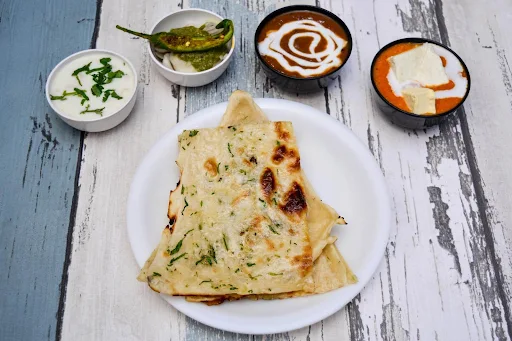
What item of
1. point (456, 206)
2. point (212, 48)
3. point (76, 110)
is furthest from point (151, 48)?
point (456, 206)

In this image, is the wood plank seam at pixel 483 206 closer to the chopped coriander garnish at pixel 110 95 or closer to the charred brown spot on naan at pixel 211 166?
the charred brown spot on naan at pixel 211 166

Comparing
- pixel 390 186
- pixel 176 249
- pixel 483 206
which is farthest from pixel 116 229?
pixel 483 206

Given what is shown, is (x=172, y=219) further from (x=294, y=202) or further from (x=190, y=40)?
(x=190, y=40)

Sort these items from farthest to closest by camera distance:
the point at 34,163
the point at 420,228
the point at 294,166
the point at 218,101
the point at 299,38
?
the point at 218,101 → the point at 299,38 → the point at 34,163 → the point at 420,228 → the point at 294,166

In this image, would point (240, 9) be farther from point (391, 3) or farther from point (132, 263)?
point (132, 263)

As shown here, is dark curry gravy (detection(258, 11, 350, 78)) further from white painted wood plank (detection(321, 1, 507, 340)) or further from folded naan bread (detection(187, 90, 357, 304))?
folded naan bread (detection(187, 90, 357, 304))

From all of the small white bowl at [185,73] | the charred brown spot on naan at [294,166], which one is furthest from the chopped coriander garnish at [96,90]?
the charred brown spot on naan at [294,166]

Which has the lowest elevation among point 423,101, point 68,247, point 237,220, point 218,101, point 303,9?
point 68,247

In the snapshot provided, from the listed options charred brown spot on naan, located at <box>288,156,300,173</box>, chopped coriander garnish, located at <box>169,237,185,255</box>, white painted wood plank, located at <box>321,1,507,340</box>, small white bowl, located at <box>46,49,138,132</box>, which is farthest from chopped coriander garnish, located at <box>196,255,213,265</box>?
small white bowl, located at <box>46,49,138,132</box>
